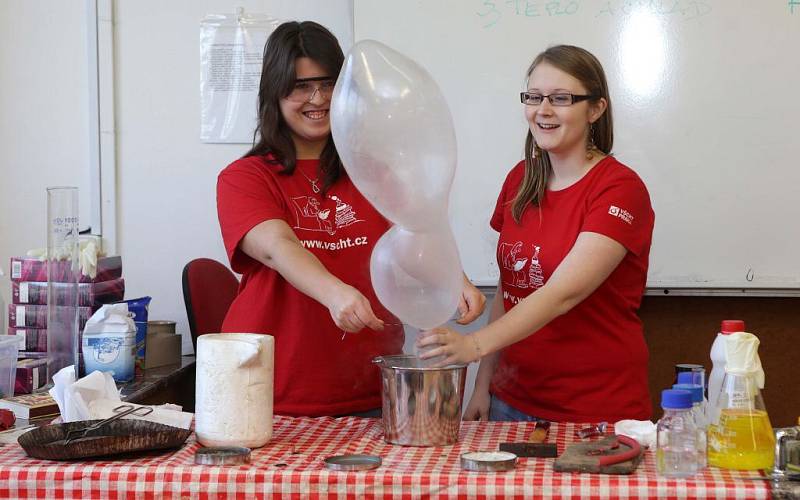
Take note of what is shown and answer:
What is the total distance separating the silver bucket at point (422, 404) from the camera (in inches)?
59.5

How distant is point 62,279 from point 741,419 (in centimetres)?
157

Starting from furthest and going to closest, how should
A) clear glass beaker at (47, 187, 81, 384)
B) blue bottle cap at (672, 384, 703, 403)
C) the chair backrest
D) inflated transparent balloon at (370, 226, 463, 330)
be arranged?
the chair backrest < clear glass beaker at (47, 187, 81, 384) < inflated transparent balloon at (370, 226, 463, 330) < blue bottle cap at (672, 384, 703, 403)

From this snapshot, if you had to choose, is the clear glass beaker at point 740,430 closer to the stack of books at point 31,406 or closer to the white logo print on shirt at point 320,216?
the white logo print on shirt at point 320,216

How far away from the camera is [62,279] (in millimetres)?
2195

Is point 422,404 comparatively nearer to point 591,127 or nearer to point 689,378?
point 689,378

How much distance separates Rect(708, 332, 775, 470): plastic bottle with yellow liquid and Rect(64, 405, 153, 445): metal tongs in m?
0.98

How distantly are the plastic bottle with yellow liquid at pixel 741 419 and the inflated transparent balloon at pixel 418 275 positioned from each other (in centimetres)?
46

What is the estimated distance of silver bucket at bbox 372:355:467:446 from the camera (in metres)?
1.51

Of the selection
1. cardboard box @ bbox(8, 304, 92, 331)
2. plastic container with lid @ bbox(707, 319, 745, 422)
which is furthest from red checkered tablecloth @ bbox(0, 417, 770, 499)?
cardboard box @ bbox(8, 304, 92, 331)

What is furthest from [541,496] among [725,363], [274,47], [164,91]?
[164,91]

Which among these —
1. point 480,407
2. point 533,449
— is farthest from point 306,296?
point 533,449

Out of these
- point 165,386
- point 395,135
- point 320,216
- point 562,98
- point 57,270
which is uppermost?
point 562,98

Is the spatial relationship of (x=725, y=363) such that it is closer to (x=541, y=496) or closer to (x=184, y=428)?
(x=541, y=496)

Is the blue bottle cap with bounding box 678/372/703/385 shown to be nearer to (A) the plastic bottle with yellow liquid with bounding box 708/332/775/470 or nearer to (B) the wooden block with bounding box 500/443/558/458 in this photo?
(A) the plastic bottle with yellow liquid with bounding box 708/332/775/470
